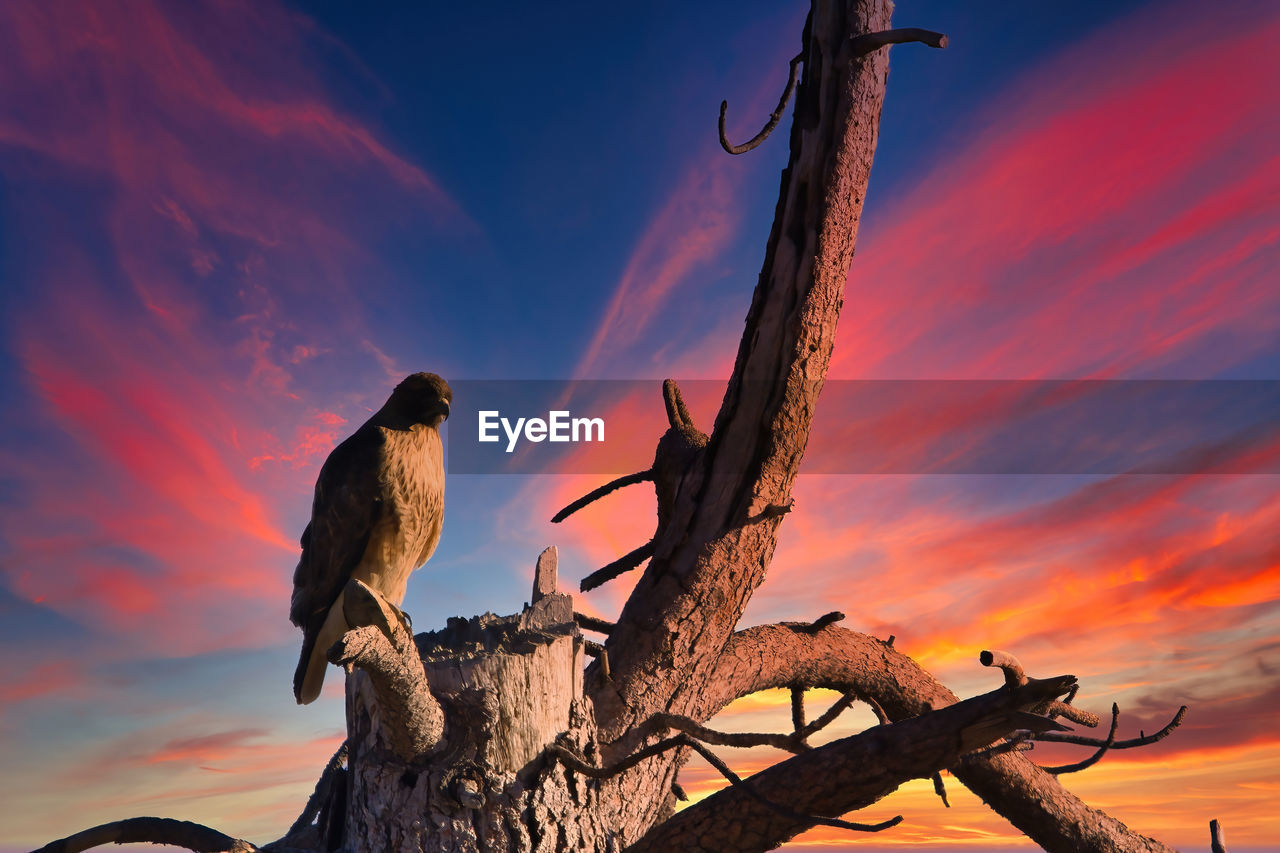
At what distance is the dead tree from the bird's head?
1.44 m

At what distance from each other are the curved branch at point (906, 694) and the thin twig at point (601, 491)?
112 centimetres

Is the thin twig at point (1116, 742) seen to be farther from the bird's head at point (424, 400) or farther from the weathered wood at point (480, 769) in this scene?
the bird's head at point (424, 400)

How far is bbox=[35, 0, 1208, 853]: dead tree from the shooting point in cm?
265

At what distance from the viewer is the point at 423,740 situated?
2.59 meters

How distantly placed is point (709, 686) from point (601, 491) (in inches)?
53.9

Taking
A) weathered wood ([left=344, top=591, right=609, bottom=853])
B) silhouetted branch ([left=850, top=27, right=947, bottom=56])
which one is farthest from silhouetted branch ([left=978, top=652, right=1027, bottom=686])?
silhouetted branch ([left=850, top=27, right=947, bottom=56])

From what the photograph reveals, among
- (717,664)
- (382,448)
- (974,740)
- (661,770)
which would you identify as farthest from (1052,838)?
(382,448)

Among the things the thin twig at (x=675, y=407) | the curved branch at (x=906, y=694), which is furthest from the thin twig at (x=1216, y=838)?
the thin twig at (x=675, y=407)

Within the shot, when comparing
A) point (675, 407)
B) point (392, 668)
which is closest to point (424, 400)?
point (675, 407)

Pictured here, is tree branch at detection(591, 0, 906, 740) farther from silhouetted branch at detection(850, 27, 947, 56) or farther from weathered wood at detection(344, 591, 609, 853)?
weathered wood at detection(344, 591, 609, 853)

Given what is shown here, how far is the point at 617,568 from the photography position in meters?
5.36

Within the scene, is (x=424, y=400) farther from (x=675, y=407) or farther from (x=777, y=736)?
(x=777, y=736)

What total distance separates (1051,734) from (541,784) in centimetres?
163

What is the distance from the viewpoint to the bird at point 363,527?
5.42 meters
